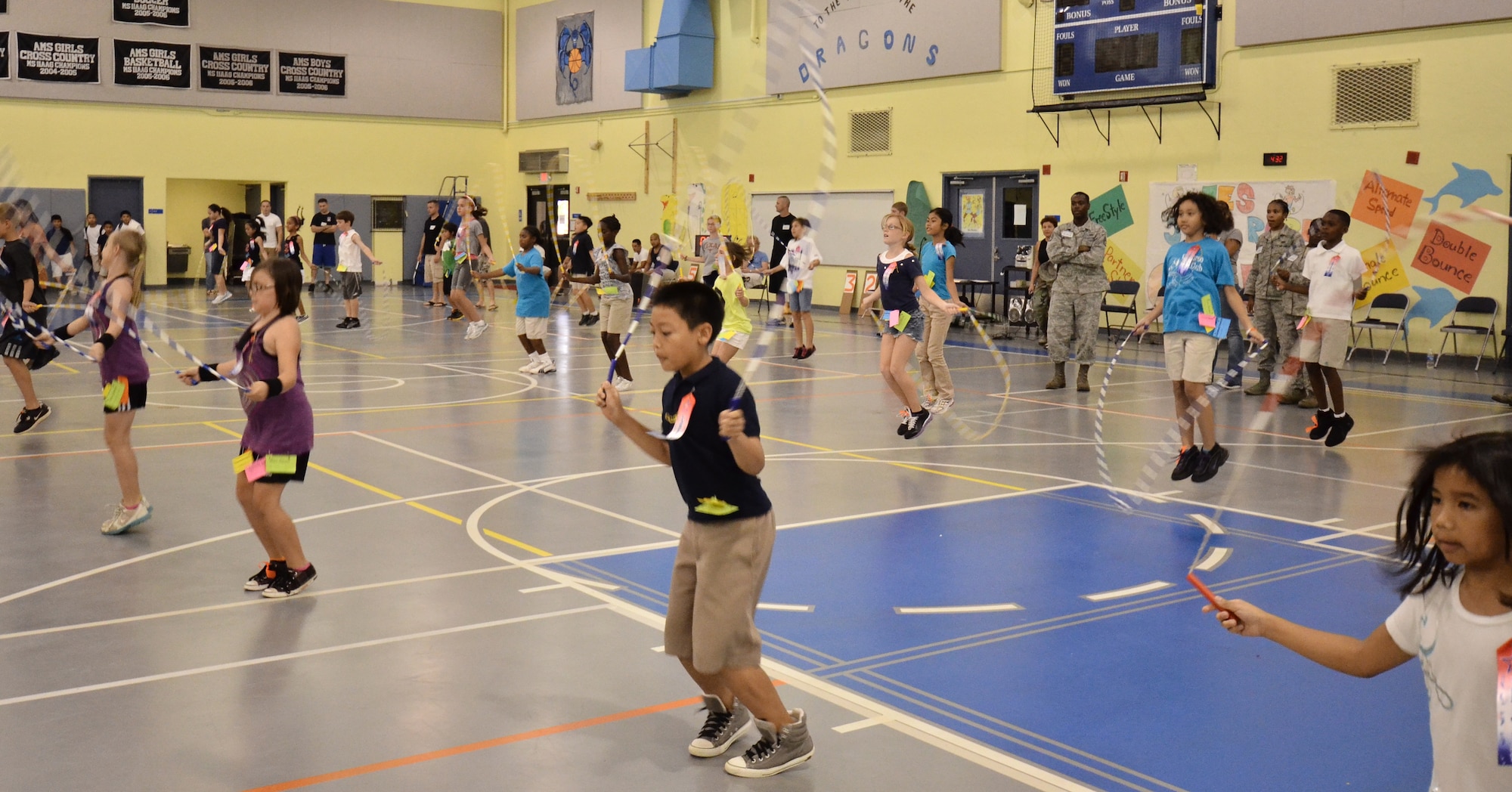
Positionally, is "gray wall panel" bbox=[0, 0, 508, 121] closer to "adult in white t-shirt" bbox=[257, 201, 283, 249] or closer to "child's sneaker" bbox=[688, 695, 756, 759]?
"adult in white t-shirt" bbox=[257, 201, 283, 249]

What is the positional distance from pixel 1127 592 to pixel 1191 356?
360 centimetres

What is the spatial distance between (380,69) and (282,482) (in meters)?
33.6

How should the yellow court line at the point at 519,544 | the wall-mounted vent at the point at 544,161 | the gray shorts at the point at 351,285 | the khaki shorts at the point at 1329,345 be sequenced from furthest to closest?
1. the wall-mounted vent at the point at 544,161
2. the gray shorts at the point at 351,285
3. the khaki shorts at the point at 1329,345
4. the yellow court line at the point at 519,544

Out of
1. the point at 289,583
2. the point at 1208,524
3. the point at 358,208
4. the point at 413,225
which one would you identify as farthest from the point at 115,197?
the point at 1208,524

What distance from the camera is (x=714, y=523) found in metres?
4.37

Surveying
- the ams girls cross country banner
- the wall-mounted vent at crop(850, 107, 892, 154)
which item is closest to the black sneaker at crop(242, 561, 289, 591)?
the ams girls cross country banner

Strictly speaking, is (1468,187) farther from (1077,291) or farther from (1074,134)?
(1074,134)

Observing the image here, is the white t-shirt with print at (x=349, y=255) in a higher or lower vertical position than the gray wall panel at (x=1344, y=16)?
lower

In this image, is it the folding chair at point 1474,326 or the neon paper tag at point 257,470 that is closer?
the neon paper tag at point 257,470

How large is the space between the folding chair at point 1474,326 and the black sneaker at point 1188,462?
35.3ft

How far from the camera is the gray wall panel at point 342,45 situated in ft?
108

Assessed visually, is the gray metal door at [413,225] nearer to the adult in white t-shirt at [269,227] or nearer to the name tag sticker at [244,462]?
the adult in white t-shirt at [269,227]

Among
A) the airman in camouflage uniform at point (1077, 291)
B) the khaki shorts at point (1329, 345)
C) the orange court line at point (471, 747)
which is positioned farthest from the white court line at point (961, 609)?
the airman in camouflage uniform at point (1077, 291)

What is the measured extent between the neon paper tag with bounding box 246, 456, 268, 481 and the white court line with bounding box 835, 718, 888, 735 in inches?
128
